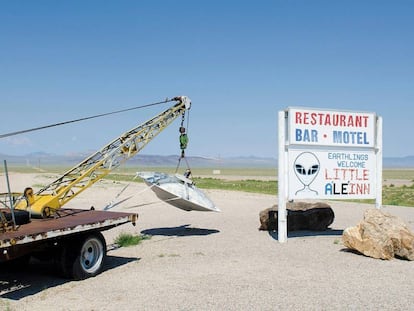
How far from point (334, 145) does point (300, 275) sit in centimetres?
572

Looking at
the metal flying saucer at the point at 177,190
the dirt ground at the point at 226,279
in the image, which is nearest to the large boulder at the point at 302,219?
the dirt ground at the point at 226,279

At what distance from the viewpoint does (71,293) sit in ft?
27.5

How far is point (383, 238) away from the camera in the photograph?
11336 millimetres

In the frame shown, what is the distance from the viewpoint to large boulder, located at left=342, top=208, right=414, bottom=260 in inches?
444

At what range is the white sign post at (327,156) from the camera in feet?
45.8

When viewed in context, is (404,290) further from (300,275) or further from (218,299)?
(218,299)

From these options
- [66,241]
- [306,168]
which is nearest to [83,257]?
[66,241]

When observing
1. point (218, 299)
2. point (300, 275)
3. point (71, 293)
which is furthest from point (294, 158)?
point (71, 293)

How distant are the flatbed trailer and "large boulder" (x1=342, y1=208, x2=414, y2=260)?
5.29m

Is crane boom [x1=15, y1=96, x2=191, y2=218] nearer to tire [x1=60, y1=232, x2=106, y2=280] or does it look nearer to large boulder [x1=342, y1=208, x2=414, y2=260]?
tire [x1=60, y1=232, x2=106, y2=280]

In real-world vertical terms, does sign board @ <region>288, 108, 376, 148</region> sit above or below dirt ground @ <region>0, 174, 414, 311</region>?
above

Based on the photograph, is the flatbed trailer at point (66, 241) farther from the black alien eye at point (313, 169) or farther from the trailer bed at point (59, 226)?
the black alien eye at point (313, 169)

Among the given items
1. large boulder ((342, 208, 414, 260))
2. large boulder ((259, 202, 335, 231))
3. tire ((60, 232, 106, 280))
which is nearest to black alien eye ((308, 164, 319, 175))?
large boulder ((259, 202, 335, 231))

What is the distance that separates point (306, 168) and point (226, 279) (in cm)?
574
